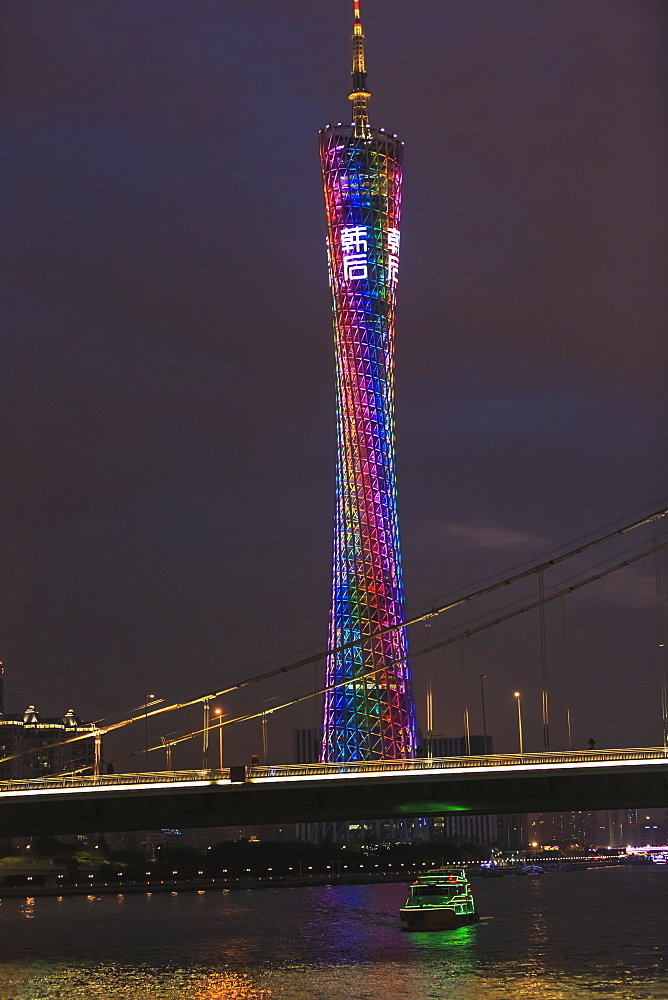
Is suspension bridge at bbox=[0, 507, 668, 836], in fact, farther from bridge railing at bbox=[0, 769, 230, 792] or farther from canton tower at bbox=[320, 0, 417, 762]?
canton tower at bbox=[320, 0, 417, 762]

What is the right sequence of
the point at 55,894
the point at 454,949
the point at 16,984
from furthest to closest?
1. the point at 55,894
2. the point at 454,949
3. the point at 16,984

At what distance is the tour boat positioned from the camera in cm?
10104

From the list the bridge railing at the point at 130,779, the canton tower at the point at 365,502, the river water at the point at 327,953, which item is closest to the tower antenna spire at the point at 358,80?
the canton tower at the point at 365,502

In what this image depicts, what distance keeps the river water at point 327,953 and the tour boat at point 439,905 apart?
1326 mm

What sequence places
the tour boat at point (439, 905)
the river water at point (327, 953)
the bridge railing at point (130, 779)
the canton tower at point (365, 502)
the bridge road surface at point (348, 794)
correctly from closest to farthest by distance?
the river water at point (327, 953) → the bridge road surface at point (348, 794) → the bridge railing at point (130, 779) → the tour boat at point (439, 905) → the canton tower at point (365, 502)

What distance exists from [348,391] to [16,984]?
73480 millimetres

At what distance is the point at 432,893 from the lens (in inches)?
4050

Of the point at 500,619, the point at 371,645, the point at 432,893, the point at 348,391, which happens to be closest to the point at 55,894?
the point at 371,645

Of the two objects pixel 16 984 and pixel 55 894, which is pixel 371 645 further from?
pixel 16 984

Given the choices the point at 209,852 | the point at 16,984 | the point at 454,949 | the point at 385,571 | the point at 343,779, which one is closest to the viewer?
the point at 16,984

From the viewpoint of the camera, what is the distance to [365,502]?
13800 centimetres

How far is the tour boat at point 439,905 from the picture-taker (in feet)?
331

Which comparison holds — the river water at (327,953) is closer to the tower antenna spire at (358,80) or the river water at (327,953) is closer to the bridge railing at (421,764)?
the bridge railing at (421,764)

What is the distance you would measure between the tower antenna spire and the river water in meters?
65.1
